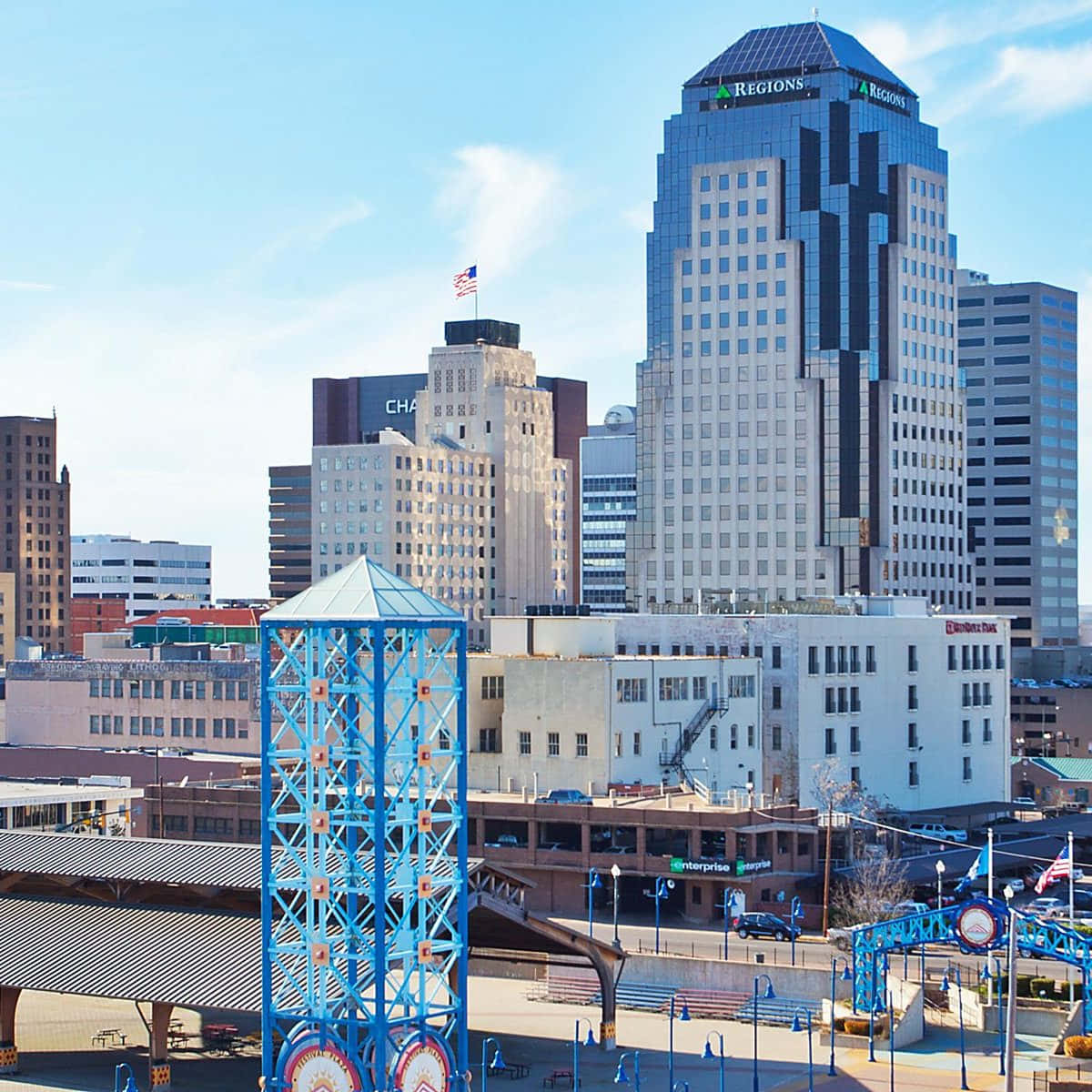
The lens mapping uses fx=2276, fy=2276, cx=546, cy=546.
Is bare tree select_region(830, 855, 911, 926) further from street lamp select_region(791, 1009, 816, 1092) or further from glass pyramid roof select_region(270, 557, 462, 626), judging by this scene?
glass pyramid roof select_region(270, 557, 462, 626)

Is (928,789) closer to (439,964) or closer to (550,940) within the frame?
(550,940)

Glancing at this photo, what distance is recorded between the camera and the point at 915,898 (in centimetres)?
13575

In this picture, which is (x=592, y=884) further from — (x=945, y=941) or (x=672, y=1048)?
(x=672, y=1048)

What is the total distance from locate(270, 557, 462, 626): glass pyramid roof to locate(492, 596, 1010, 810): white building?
81.9 meters

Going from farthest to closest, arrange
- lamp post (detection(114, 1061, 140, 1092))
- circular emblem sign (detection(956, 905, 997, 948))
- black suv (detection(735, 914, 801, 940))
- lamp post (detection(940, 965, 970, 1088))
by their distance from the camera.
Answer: black suv (detection(735, 914, 801, 940))
circular emblem sign (detection(956, 905, 997, 948))
lamp post (detection(940, 965, 970, 1088))
lamp post (detection(114, 1061, 140, 1092))

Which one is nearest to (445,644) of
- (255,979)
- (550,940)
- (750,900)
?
(255,979)

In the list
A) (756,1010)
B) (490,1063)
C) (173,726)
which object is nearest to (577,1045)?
(490,1063)

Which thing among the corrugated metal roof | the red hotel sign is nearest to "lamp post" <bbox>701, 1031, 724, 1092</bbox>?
the corrugated metal roof

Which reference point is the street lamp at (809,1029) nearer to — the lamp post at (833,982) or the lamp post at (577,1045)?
the lamp post at (833,982)

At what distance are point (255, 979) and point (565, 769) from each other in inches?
2595

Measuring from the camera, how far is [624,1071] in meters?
90.4

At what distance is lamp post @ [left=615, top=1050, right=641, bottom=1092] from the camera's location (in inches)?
3435

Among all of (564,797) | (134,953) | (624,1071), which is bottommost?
(624,1071)

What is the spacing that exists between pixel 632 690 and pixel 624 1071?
60.1 m
